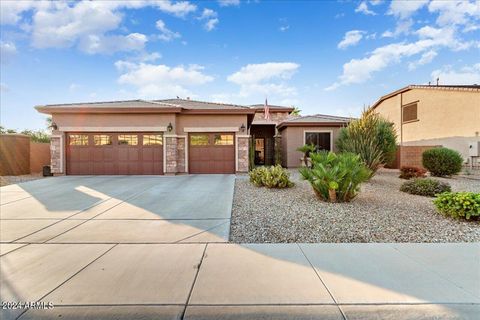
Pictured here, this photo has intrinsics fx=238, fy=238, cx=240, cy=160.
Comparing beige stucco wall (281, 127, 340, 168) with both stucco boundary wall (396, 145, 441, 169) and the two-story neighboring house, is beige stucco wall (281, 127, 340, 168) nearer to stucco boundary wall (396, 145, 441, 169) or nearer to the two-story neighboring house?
stucco boundary wall (396, 145, 441, 169)

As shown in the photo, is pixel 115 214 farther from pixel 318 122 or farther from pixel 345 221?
pixel 318 122

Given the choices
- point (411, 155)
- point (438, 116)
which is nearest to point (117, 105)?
point (411, 155)

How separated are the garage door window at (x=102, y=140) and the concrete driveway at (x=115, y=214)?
4102mm

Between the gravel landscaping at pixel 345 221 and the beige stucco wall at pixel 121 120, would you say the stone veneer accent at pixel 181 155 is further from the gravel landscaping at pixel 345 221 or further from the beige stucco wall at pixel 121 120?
the gravel landscaping at pixel 345 221

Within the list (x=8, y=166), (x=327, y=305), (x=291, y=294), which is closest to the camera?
(x=327, y=305)

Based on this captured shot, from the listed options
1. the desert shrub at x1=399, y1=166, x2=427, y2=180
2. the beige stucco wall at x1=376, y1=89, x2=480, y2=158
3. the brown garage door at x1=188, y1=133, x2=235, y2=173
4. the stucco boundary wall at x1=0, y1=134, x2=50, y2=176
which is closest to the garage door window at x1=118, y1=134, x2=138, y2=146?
the brown garage door at x1=188, y1=133, x2=235, y2=173

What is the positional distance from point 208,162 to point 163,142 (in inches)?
107

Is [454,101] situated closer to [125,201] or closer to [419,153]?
[419,153]

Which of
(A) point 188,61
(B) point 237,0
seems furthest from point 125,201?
(A) point 188,61

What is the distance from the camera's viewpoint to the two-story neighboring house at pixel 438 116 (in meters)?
13.8

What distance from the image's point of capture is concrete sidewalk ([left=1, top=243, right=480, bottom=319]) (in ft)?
7.89

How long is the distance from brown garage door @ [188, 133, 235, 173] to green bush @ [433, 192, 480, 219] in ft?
31.6

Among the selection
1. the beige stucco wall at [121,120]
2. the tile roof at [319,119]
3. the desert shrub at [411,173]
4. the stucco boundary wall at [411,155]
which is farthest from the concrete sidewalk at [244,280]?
the tile roof at [319,119]

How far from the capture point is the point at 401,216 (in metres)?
5.45
